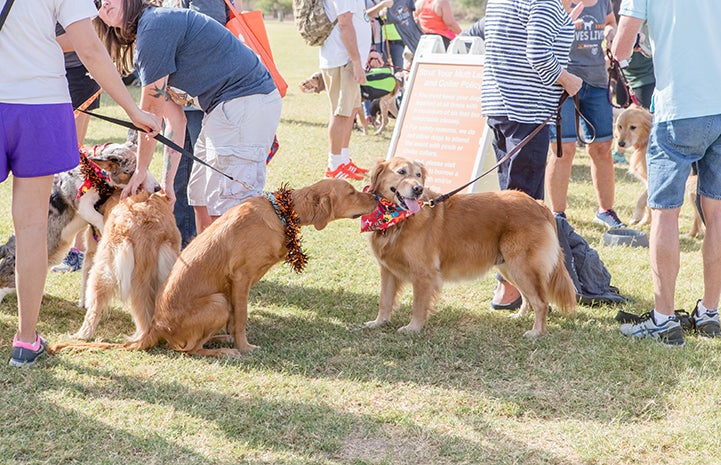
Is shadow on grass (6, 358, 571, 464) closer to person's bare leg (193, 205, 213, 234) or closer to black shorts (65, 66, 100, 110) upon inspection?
person's bare leg (193, 205, 213, 234)

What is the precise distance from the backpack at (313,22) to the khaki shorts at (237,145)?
333cm

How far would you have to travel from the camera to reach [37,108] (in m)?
3.33

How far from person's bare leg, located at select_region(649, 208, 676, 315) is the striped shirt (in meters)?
0.95

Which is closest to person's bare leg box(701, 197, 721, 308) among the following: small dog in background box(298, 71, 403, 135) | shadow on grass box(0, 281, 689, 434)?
shadow on grass box(0, 281, 689, 434)

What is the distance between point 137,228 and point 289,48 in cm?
2689

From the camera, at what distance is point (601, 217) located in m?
6.85

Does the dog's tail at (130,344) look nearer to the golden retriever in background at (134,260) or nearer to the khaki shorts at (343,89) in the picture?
the golden retriever in background at (134,260)

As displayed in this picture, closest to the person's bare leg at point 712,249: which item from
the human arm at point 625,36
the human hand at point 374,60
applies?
the human arm at point 625,36

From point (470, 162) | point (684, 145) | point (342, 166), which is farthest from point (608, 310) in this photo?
point (342, 166)

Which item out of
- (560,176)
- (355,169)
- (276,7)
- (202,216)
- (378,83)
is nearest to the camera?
(202,216)

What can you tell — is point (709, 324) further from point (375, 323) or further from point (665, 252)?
point (375, 323)

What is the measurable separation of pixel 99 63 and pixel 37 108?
0.34 meters

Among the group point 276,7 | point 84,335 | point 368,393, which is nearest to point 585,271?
point 368,393

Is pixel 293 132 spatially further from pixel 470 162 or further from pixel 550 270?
pixel 550 270
